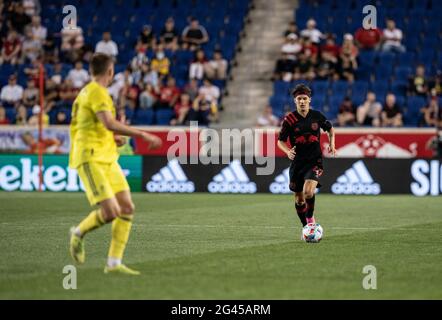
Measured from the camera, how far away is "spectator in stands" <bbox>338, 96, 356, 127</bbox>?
26672 millimetres

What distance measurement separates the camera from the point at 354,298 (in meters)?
8.59

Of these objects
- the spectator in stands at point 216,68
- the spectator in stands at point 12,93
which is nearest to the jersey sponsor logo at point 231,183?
the spectator in stands at point 216,68

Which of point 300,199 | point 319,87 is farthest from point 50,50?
point 300,199

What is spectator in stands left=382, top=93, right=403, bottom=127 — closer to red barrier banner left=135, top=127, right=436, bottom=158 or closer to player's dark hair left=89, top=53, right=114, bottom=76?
red barrier banner left=135, top=127, right=436, bottom=158

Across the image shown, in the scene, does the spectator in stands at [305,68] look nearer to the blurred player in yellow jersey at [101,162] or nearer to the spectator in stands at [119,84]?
the spectator in stands at [119,84]

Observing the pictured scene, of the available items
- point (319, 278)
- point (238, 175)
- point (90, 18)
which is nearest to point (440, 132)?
point (238, 175)

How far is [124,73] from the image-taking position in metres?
29.0

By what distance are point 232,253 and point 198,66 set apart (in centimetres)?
1720

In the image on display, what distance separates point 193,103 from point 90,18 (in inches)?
268

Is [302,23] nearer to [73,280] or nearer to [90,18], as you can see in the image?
[90,18]

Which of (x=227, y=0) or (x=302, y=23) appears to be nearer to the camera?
(x=302, y=23)

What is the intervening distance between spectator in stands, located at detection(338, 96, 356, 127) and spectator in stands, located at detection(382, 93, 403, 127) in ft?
2.70

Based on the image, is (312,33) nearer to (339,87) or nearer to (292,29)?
(292,29)

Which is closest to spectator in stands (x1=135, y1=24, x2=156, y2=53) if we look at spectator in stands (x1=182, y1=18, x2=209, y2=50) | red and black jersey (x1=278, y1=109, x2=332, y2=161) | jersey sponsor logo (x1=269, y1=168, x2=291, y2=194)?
spectator in stands (x1=182, y1=18, x2=209, y2=50)
